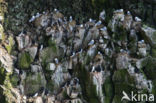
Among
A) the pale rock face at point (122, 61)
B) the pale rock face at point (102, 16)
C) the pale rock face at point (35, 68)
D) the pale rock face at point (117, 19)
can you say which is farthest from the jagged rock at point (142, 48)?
the pale rock face at point (35, 68)

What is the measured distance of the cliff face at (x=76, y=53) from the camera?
50.4ft

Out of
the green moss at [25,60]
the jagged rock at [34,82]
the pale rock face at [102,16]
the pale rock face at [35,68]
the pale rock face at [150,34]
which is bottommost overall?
the jagged rock at [34,82]

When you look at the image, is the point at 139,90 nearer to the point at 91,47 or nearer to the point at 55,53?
the point at 91,47

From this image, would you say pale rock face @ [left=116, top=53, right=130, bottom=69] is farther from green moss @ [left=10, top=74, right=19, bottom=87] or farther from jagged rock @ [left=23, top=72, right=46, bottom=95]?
green moss @ [left=10, top=74, right=19, bottom=87]

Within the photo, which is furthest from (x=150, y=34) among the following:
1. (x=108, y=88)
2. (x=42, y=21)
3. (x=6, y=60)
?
(x=6, y=60)

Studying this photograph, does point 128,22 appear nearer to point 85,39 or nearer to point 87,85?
point 85,39

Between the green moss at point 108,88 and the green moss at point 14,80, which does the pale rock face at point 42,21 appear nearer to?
the green moss at point 14,80

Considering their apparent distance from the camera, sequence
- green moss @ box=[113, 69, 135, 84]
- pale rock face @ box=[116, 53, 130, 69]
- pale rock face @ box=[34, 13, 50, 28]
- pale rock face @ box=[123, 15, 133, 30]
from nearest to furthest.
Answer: green moss @ box=[113, 69, 135, 84]
pale rock face @ box=[116, 53, 130, 69]
pale rock face @ box=[123, 15, 133, 30]
pale rock face @ box=[34, 13, 50, 28]

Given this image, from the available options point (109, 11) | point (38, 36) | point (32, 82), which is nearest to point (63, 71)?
point (32, 82)

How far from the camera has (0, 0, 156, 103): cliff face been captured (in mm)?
15375

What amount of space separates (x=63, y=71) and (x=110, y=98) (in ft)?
13.5

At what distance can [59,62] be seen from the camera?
17031mm

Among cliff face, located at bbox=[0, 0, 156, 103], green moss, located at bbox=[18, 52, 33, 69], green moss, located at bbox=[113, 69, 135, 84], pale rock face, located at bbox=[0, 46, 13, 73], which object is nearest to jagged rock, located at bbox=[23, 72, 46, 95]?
cliff face, located at bbox=[0, 0, 156, 103]

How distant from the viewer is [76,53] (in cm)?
1670
